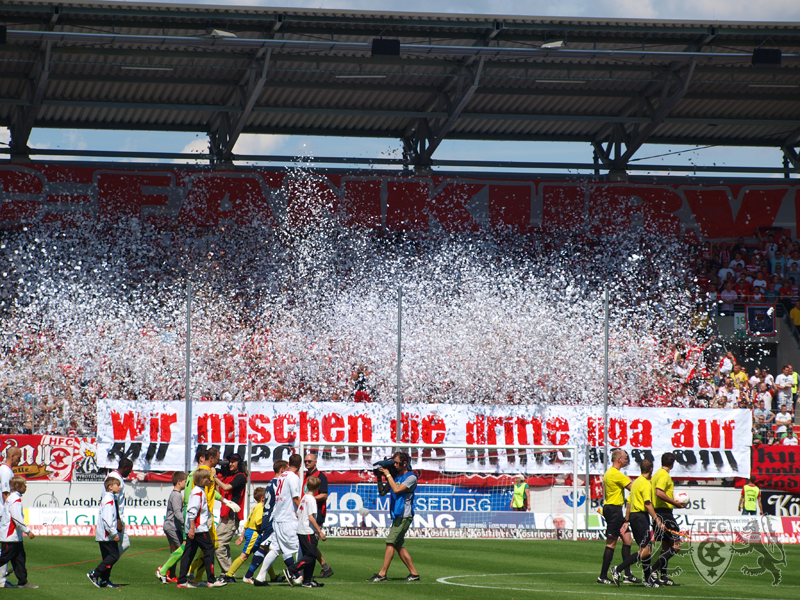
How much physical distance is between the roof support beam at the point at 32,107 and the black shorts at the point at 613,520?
20192 mm

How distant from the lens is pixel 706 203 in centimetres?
3412

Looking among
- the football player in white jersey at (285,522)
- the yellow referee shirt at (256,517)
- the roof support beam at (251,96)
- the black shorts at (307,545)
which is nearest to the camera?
the football player in white jersey at (285,522)

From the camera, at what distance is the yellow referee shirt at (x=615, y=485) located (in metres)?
12.9

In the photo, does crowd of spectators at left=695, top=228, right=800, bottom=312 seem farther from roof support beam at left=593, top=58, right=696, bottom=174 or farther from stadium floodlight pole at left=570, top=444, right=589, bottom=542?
stadium floodlight pole at left=570, top=444, right=589, bottom=542

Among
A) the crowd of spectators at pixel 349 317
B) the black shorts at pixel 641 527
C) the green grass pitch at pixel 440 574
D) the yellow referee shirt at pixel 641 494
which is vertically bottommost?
A: the green grass pitch at pixel 440 574

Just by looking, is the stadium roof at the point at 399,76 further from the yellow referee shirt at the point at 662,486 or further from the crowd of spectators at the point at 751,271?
the yellow referee shirt at the point at 662,486

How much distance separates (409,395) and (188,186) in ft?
39.9

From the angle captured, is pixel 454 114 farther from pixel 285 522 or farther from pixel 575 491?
pixel 285 522

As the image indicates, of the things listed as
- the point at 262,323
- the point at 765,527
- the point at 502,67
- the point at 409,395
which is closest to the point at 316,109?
the point at 502,67

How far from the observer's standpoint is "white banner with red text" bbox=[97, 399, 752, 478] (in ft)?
69.3

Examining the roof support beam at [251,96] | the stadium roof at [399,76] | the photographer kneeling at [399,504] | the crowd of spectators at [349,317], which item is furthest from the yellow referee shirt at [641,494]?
the roof support beam at [251,96]

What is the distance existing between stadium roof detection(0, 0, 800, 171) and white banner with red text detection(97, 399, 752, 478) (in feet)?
32.5

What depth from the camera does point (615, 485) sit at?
42.6 ft

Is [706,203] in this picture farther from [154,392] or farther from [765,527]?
[154,392]
